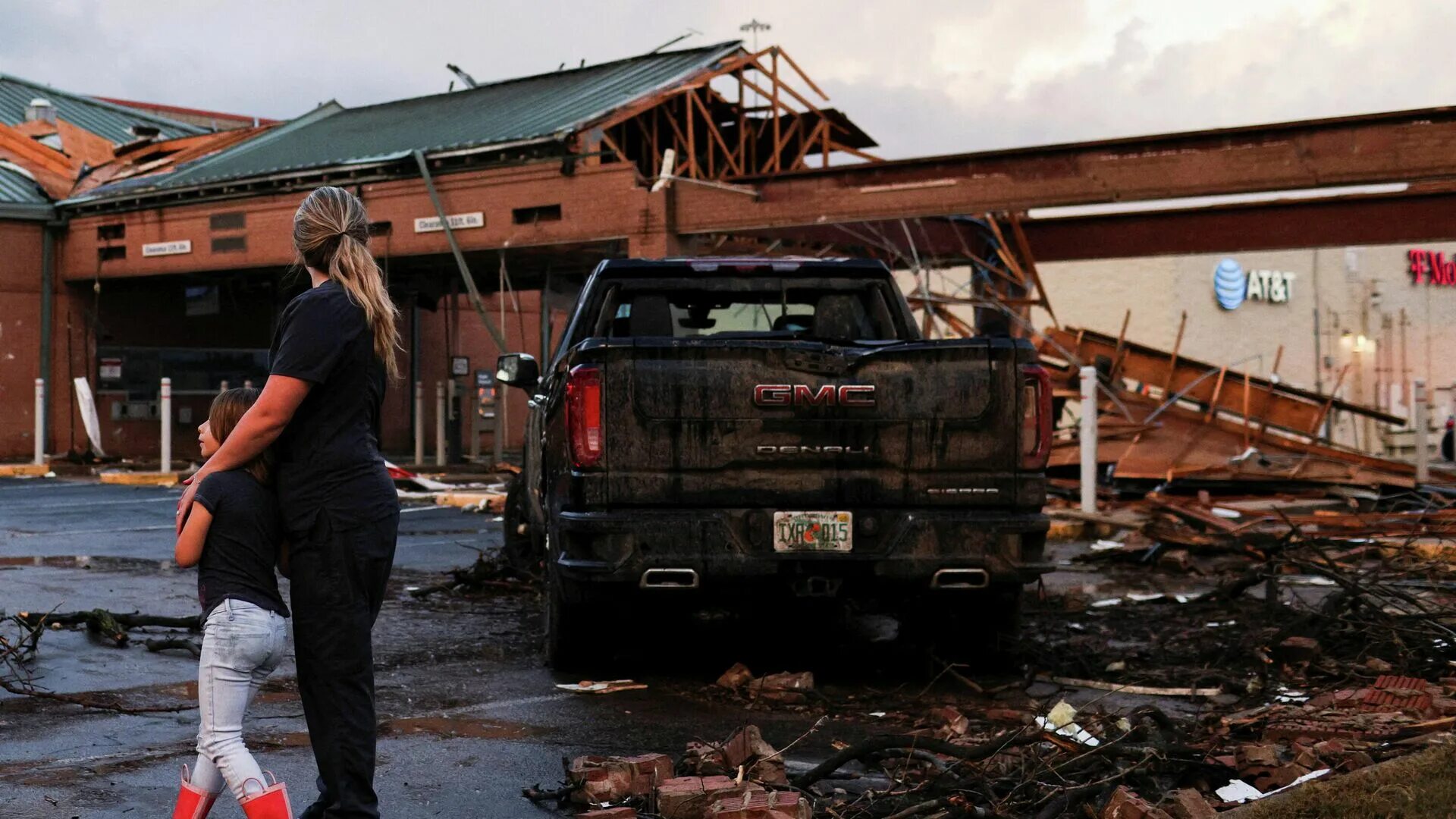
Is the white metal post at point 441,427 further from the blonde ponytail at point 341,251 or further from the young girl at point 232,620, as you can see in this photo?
the young girl at point 232,620

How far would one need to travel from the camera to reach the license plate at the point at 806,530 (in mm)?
6309

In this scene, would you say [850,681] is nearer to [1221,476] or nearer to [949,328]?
[1221,476]

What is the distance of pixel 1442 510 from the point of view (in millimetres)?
12805

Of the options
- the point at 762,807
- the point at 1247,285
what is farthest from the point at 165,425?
the point at 1247,285

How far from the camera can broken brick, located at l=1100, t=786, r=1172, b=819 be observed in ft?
12.9

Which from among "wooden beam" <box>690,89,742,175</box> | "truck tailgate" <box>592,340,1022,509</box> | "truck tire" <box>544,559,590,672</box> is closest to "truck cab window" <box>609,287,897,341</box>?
"truck tailgate" <box>592,340,1022,509</box>

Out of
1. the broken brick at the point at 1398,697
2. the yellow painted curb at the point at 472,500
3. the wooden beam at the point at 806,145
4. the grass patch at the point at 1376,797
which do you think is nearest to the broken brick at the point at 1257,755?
the grass patch at the point at 1376,797

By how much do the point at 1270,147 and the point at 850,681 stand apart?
11.6 meters

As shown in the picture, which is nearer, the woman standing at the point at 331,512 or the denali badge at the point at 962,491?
the woman standing at the point at 331,512

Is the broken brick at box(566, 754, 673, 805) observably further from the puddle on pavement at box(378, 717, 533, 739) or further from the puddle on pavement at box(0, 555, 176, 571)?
the puddle on pavement at box(0, 555, 176, 571)

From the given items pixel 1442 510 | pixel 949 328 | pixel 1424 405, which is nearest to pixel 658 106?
pixel 949 328

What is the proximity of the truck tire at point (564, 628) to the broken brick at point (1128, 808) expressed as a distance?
3.04 m

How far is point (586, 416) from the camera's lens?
6297 mm

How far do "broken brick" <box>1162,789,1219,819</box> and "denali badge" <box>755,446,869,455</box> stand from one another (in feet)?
8.09
